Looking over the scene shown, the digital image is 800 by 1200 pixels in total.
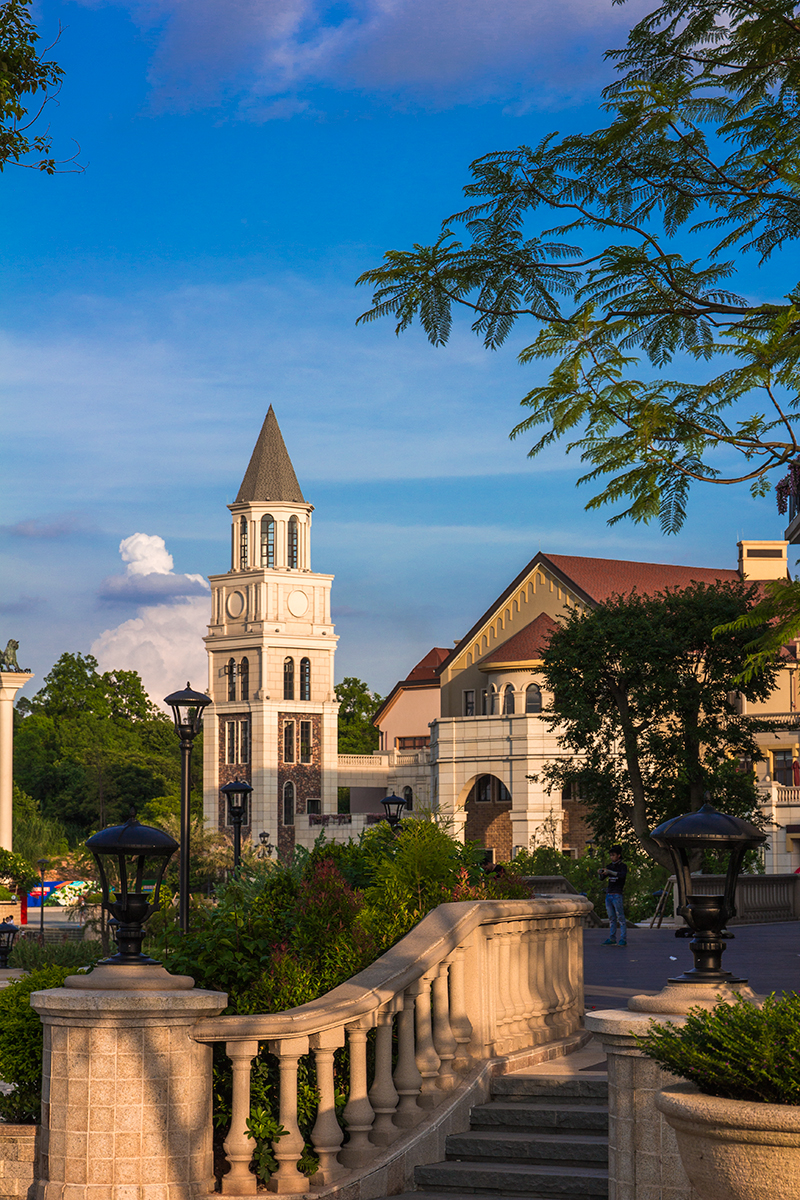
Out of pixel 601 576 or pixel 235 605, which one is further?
pixel 235 605

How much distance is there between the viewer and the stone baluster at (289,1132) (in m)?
7.36

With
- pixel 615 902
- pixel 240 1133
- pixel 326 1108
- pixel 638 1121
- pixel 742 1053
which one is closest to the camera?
pixel 742 1053

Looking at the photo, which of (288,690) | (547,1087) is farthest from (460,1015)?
(288,690)

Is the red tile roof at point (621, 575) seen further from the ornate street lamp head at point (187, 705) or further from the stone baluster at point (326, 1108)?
the stone baluster at point (326, 1108)

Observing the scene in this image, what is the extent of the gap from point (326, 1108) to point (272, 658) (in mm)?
96038

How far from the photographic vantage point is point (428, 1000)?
8430mm

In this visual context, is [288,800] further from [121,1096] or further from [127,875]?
[121,1096]

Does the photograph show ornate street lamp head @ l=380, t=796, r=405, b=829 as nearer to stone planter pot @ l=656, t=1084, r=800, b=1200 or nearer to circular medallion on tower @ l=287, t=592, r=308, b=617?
stone planter pot @ l=656, t=1084, r=800, b=1200

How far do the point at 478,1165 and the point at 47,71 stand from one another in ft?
32.9

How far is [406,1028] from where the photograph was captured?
820 centimetres

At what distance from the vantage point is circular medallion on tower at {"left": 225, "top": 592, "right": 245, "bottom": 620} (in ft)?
345

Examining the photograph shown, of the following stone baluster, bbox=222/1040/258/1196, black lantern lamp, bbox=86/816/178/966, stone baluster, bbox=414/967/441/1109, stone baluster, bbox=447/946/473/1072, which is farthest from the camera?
stone baluster, bbox=447/946/473/1072

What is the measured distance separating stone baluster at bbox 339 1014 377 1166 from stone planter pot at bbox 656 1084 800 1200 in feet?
11.2

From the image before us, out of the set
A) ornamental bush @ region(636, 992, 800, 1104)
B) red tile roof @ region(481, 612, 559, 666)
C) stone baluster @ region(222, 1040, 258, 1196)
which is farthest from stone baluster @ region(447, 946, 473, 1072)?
red tile roof @ region(481, 612, 559, 666)
